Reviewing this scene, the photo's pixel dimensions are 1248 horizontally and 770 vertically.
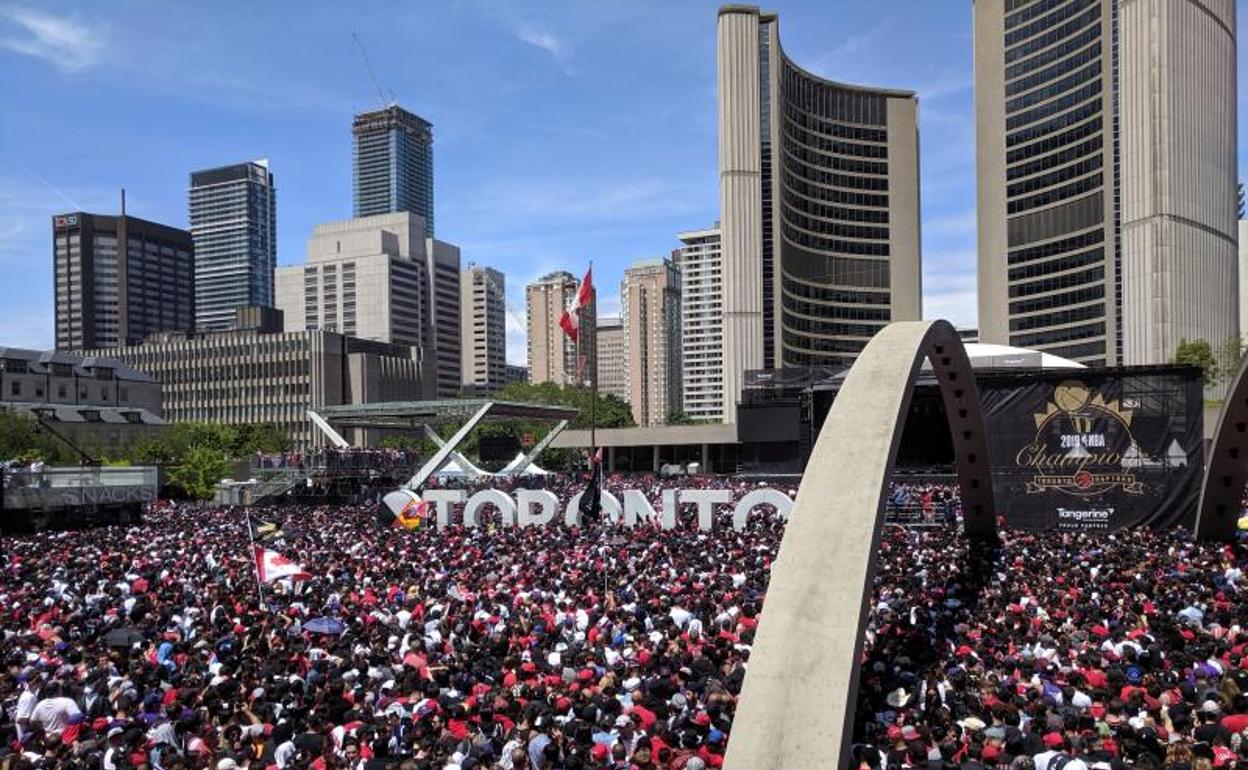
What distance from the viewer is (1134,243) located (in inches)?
2980

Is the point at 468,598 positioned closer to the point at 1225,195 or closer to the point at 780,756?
the point at 780,756

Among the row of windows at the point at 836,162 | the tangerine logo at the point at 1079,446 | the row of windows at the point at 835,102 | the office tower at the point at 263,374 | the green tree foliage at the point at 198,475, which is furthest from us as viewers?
the office tower at the point at 263,374

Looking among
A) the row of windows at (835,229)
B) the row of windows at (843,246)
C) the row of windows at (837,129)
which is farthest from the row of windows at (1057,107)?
the row of windows at (843,246)

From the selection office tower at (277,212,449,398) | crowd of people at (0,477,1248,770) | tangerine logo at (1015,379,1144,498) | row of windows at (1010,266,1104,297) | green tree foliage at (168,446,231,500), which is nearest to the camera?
crowd of people at (0,477,1248,770)

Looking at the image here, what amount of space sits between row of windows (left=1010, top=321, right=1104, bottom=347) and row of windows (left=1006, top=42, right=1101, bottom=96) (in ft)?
78.8

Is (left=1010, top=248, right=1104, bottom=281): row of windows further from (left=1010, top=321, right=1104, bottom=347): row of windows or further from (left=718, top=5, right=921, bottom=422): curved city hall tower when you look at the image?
(left=718, top=5, right=921, bottom=422): curved city hall tower

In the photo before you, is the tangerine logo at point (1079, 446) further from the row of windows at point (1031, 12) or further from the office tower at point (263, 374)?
the office tower at point (263, 374)

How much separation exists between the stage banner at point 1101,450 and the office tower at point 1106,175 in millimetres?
56186

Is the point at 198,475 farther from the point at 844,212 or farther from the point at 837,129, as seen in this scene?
the point at 837,129

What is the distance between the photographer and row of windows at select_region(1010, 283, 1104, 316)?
90438 millimetres

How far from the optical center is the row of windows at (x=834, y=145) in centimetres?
10086

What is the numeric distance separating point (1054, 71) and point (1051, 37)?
334 centimetres

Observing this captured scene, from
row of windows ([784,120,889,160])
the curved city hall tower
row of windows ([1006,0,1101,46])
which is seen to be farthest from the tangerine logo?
row of windows ([784,120,889,160])

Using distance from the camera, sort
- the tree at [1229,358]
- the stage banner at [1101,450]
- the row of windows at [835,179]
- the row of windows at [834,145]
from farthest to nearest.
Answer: the row of windows at [835,179] → the row of windows at [834,145] → the tree at [1229,358] → the stage banner at [1101,450]
